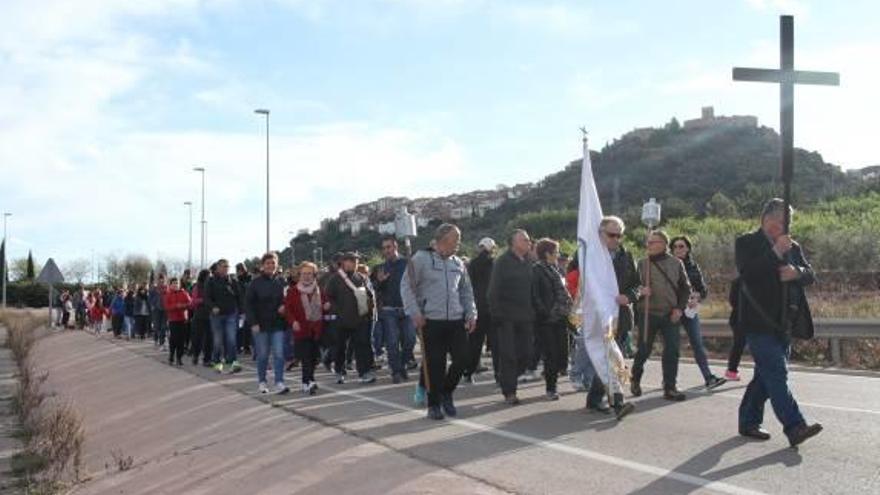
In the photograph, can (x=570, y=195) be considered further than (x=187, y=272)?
Yes

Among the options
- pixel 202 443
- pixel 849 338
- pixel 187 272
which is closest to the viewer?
pixel 202 443

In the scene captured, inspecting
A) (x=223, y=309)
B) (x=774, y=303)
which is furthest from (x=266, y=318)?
(x=774, y=303)

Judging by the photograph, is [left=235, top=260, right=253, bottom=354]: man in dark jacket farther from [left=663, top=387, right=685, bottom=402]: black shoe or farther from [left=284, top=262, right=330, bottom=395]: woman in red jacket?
[left=663, top=387, right=685, bottom=402]: black shoe

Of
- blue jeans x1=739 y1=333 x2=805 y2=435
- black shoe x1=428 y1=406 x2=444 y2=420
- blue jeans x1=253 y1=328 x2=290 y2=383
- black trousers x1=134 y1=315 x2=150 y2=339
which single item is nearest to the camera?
blue jeans x1=739 y1=333 x2=805 y2=435

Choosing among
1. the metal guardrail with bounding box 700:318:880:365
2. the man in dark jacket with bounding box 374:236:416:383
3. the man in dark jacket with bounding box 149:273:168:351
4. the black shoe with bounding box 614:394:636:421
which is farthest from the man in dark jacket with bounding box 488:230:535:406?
the man in dark jacket with bounding box 149:273:168:351

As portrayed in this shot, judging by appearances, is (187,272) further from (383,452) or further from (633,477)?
(633,477)

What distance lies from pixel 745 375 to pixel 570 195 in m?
85.7

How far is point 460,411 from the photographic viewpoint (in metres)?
10.4

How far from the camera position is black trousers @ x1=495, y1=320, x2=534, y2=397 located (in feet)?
34.9

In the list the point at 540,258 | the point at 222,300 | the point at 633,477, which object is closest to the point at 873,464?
the point at 633,477

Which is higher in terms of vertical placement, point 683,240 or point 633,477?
point 683,240

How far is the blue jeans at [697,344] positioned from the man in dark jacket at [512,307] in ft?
7.04

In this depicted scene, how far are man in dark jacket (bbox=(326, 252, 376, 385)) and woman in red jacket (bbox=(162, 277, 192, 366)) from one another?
5.68 m

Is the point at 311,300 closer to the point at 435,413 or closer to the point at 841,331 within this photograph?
the point at 435,413
